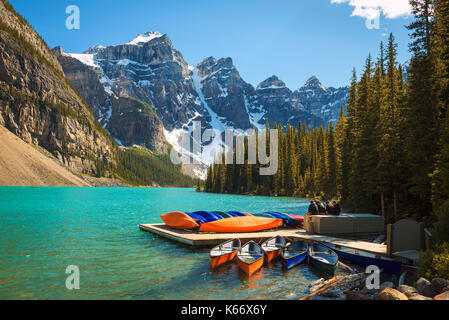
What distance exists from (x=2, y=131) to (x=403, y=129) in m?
137

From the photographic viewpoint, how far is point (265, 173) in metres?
108

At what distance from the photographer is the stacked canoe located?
23.8 metres

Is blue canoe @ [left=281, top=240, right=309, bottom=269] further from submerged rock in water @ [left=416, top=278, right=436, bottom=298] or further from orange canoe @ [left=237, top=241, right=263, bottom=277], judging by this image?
submerged rock in water @ [left=416, top=278, right=436, bottom=298]

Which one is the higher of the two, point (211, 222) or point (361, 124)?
point (361, 124)

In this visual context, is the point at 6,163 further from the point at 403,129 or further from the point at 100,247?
the point at 403,129

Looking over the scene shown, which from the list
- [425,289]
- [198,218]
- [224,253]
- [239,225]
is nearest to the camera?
[425,289]

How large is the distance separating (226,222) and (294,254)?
7.34m

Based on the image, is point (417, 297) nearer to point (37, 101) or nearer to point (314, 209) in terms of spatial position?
point (314, 209)

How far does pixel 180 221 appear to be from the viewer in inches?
993

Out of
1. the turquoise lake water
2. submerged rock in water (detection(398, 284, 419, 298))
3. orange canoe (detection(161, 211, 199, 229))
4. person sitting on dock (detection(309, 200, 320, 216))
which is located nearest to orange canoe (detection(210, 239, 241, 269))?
the turquoise lake water

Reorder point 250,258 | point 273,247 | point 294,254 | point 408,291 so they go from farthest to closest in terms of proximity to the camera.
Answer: point 273,247 → point 294,254 → point 250,258 → point 408,291

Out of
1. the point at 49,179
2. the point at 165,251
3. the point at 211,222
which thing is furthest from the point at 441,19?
the point at 49,179

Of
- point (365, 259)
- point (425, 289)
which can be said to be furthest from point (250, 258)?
point (425, 289)
